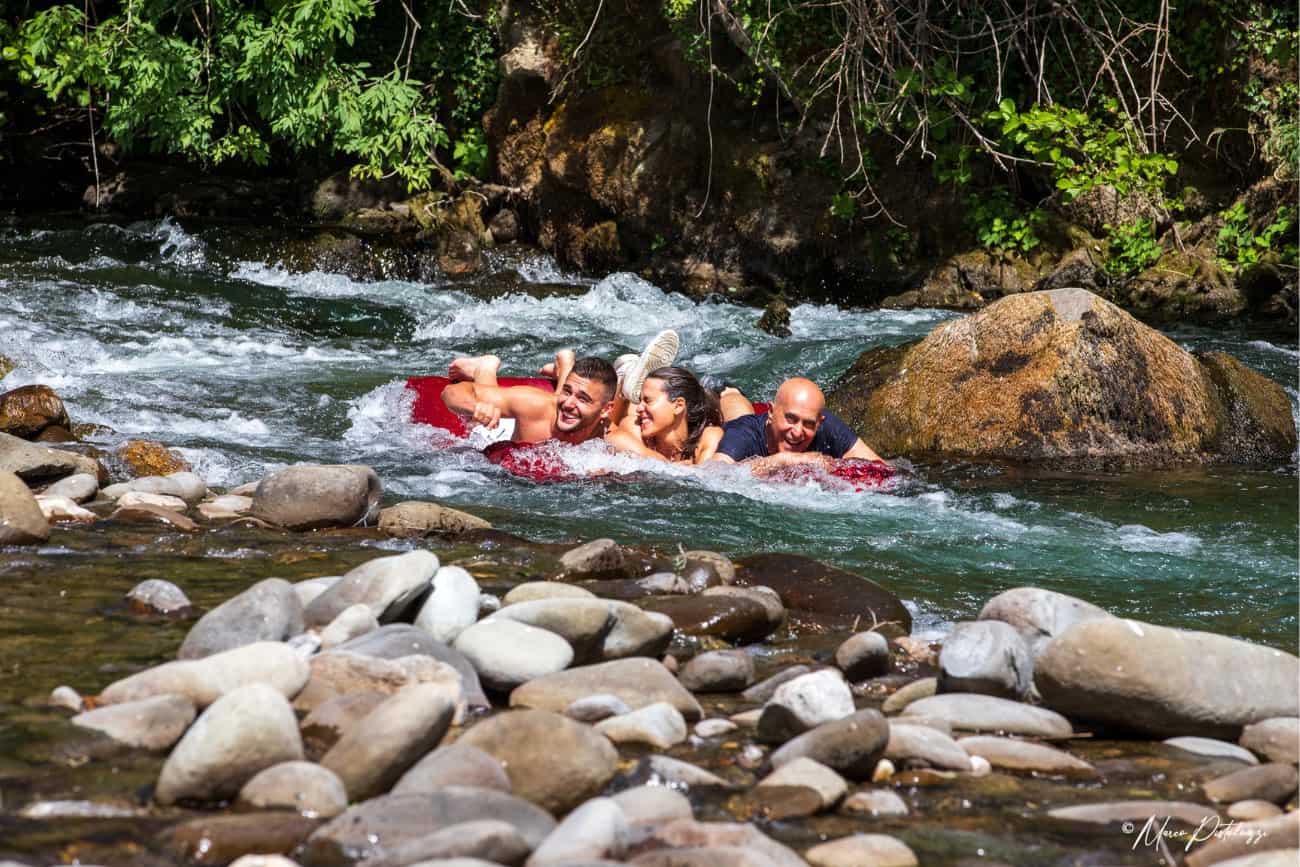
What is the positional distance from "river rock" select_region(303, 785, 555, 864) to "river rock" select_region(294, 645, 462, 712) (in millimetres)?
607

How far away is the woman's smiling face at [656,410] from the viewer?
741 cm

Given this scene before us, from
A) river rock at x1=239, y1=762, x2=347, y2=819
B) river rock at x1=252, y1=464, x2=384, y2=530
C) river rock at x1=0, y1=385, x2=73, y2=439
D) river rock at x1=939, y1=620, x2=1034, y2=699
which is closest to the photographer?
river rock at x1=239, y1=762, x2=347, y2=819

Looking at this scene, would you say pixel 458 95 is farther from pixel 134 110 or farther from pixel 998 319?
pixel 998 319

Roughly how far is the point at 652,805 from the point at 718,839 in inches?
7.1

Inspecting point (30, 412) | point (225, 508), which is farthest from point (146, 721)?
point (30, 412)

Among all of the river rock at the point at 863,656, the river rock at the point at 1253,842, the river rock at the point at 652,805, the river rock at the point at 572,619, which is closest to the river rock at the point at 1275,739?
the river rock at the point at 1253,842

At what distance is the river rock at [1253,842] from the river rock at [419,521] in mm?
3144

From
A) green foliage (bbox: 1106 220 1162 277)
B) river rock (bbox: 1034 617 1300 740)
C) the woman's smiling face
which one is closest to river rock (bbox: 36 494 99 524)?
the woman's smiling face

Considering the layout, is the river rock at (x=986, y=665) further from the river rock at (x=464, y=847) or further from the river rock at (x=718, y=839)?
the river rock at (x=464, y=847)

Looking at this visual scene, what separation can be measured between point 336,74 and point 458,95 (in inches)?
85.0

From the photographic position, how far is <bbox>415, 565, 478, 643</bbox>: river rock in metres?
3.51

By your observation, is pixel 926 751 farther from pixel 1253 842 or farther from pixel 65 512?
pixel 65 512

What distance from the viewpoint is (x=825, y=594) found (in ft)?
14.7

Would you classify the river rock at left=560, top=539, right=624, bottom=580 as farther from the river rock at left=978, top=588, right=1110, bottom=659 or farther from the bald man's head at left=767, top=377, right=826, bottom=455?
the bald man's head at left=767, top=377, right=826, bottom=455
